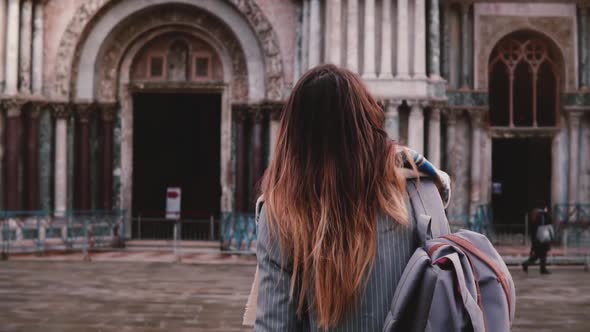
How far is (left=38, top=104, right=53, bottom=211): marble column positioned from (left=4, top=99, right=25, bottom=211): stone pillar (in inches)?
25.7

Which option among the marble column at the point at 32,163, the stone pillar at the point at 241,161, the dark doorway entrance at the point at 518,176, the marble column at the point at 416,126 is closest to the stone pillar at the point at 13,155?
the marble column at the point at 32,163

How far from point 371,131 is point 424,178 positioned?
0.90ft

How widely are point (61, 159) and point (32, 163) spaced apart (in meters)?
0.81

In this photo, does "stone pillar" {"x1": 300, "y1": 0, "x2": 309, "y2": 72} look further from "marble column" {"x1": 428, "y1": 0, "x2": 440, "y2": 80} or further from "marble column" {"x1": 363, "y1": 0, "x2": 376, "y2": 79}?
"marble column" {"x1": 428, "y1": 0, "x2": 440, "y2": 80}

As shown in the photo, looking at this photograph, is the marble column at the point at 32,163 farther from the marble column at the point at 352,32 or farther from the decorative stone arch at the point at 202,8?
the marble column at the point at 352,32

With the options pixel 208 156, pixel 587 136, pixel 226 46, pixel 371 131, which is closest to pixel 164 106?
pixel 208 156

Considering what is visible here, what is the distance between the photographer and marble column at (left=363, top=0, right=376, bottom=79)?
20094mm

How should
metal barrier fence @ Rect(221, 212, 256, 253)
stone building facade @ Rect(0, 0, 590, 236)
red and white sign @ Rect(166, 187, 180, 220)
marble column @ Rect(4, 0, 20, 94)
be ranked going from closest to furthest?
metal barrier fence @ Rect(221, 212, 256, 253), marble column @ Rect(4, 0, 20, 94), stone building facade @ Rect(0, 0, 590, 236), red and white sign @ Rect(166, 187, 180, 220)

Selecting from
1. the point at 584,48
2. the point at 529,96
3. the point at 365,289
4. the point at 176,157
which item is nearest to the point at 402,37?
the point at 529,96

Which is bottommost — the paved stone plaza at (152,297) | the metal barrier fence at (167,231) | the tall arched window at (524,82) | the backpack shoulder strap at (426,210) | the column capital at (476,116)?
the paved stone plaza at (152,297)

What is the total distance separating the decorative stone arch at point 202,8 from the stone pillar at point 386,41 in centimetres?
286

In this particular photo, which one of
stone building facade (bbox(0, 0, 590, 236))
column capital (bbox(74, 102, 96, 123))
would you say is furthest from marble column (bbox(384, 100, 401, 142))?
column capital (bbox(74, 102, 96, 123))

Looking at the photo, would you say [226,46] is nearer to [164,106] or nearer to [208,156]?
[164,106]

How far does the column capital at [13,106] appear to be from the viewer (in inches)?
795
